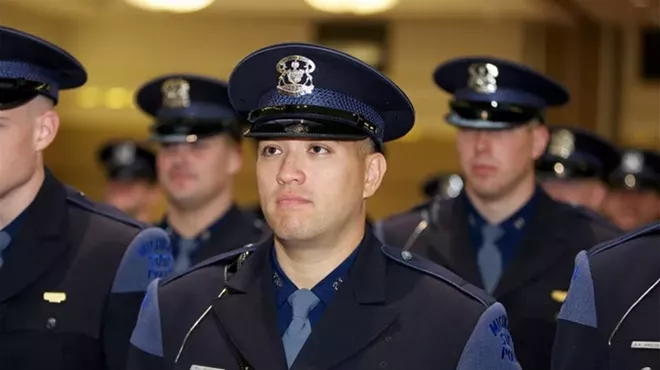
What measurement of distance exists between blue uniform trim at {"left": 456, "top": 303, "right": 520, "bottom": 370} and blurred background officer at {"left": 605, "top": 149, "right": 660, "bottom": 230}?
5.29m

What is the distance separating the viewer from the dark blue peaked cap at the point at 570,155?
703 cm

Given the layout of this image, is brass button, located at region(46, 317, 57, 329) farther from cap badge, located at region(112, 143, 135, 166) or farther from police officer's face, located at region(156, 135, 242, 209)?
cap badge, located at region(112, 143, 135, 166)

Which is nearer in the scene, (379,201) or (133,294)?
(133,294)

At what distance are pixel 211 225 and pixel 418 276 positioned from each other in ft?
8.13

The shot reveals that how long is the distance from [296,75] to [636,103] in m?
10.0

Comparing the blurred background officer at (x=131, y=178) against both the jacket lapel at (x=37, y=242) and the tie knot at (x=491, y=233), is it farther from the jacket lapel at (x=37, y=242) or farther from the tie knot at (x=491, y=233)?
the jacket lapel at (x=37, y=242)

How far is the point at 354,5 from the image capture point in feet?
38.9

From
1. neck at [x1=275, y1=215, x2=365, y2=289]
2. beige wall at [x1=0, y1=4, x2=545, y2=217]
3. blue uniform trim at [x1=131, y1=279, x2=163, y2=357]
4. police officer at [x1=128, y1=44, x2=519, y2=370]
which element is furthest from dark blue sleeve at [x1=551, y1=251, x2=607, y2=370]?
beige wall at [x1=0, y1=4, x2=545, y2=217]

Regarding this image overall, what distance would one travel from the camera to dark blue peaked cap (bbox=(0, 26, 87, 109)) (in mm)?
3658

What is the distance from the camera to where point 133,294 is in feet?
12.8

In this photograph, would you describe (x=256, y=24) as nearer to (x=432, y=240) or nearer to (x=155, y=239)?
(x=432, y=240)

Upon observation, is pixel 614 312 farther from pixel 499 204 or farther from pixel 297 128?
pixel 499 204

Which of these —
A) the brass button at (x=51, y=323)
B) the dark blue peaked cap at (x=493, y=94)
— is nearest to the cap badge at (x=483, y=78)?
the dark blue peaked cap at (x=493, y=94)

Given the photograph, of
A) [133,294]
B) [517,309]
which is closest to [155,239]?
[133,294]
